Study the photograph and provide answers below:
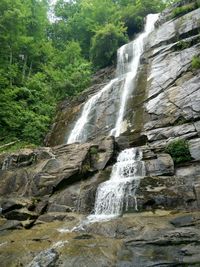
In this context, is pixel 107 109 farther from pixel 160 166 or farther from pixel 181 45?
pixel 160 166

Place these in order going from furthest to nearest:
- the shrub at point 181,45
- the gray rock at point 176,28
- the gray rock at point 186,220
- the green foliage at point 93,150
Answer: the gray rock at point 176,28 < the shrub at point 181,45 < the green foliage at point 93,150 < the gray rock at point 186,220

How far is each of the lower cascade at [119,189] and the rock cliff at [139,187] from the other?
240 mm

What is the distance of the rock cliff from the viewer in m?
6.85

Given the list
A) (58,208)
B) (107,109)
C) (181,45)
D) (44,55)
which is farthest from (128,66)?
(58,208)

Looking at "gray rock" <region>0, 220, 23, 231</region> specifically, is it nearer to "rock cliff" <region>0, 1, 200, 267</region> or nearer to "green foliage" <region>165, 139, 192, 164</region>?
"rock cliff" <region>0, 1, 200, 267</region>

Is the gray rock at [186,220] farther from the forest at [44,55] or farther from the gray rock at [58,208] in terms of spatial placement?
the forest at [44,55]

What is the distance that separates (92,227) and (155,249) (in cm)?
253

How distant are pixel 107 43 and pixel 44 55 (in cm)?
701

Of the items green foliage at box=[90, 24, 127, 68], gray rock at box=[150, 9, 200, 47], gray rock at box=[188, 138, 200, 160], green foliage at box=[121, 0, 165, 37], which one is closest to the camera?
gray rock at box=[188, 138, 200, 160]

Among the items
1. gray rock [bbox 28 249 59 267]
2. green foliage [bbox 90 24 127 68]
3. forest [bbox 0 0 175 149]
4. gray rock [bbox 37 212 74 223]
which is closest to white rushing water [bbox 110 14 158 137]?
green foliage [bbox 90 24 127 68]

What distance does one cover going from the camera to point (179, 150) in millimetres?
12180

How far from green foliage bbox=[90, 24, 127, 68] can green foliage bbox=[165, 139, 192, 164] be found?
1504cm

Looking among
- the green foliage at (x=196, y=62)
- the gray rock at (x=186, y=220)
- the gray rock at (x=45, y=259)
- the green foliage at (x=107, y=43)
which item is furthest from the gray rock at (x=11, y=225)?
the green foliage at (x=107, y=43)

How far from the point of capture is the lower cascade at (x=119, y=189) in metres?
10.5
